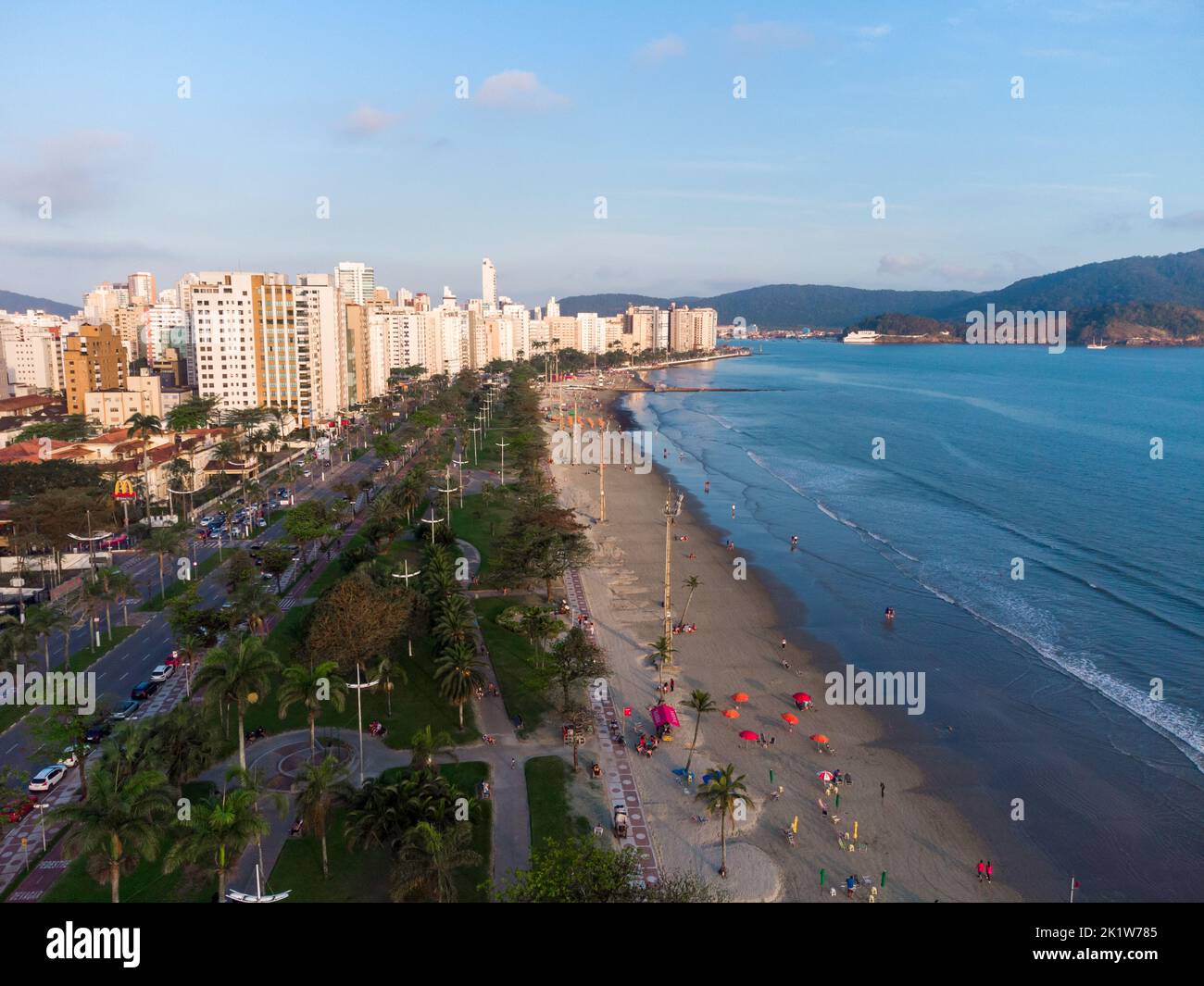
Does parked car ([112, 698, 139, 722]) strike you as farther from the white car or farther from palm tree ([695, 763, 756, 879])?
palm tree ([695, 763, 756, 879])

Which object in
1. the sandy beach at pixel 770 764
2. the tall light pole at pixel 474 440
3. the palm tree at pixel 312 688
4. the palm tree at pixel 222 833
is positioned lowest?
the sandy beach at pixel 770 764

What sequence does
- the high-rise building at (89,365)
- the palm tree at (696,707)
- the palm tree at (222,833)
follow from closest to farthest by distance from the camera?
the palm tree at (222,833), the palm tree at (696,707), the high-rise building at (89,365)

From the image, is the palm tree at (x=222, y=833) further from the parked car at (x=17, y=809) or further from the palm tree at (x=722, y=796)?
the palm tree at (x=722, y=796)

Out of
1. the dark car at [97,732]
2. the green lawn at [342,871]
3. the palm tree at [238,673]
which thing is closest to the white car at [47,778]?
the dark car at [97,732]

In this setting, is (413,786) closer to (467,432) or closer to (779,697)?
(779,697)

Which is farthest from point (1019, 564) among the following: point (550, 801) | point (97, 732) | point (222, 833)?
point (97, 732)
